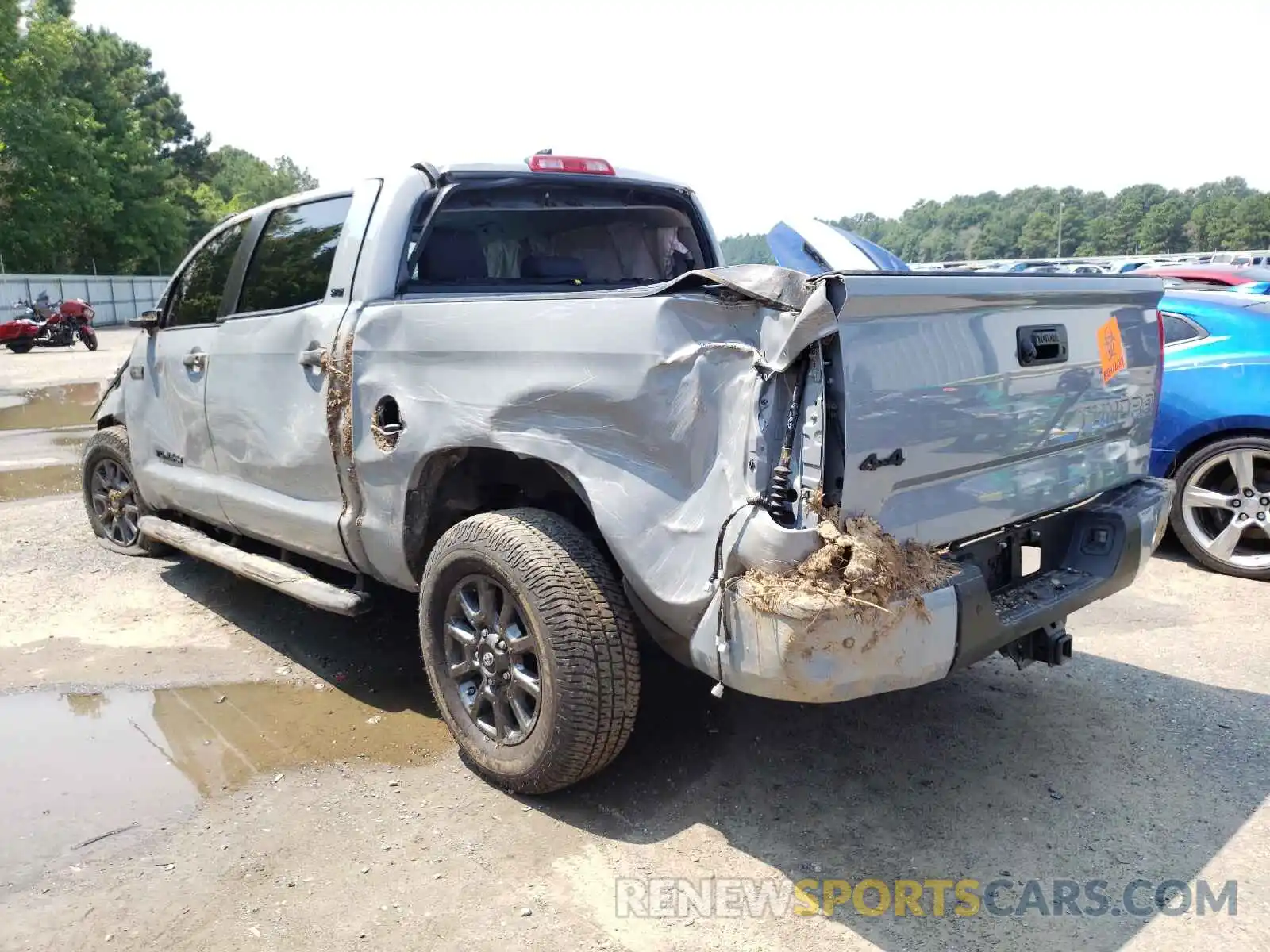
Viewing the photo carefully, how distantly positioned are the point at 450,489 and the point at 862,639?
1733 millimetres

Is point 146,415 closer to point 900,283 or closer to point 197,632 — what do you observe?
point 197,632

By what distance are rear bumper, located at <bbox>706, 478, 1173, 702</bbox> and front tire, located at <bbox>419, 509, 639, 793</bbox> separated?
36 cm

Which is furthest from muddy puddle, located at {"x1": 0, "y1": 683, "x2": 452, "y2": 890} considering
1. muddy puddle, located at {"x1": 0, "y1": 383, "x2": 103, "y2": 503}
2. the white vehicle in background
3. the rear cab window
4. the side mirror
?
the white vehicle in background

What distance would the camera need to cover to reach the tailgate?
2492 mm

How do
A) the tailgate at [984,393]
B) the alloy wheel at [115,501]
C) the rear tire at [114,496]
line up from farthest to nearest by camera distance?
the alloy wheel at [115,501] < the rear tire at [114,496] < the tailgate at [984,393]

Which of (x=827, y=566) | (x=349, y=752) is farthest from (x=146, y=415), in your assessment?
(x=827, y=566)

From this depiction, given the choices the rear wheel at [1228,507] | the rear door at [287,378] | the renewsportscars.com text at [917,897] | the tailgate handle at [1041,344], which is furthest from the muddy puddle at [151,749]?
the rear wheel at [1228,507]

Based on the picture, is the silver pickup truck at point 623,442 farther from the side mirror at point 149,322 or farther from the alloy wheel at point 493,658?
the side mirror at point 149,322

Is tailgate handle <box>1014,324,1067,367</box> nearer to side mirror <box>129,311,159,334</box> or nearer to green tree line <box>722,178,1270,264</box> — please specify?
side mirror <box>129,311,159,334</box>

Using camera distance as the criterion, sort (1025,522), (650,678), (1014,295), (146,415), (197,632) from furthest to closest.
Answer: (146,415) → (197,632) → (650,678) → (1025,522) → (1014,295)

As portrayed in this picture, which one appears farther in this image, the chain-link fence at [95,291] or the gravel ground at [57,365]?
the chain-link fence at [95,291]

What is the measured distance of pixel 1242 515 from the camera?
5.46 m

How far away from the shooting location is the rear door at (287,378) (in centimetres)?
391

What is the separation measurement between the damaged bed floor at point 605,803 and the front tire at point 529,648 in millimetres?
233
